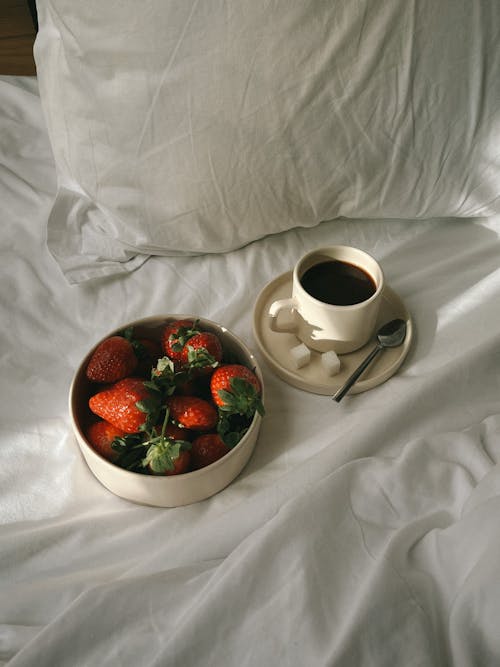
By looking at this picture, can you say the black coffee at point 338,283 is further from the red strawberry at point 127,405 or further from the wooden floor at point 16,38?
the wooden floor at point 16,38

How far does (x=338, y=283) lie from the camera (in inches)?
26.3

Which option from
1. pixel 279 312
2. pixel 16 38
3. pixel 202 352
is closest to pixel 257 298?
pixel 279 312

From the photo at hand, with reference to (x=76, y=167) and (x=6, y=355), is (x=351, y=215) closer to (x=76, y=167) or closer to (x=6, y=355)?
(x=76, y=167)

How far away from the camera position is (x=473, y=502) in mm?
525

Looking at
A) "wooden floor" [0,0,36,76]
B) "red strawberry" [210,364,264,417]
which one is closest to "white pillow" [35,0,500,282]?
"red strawberry" [210,364,264,417]

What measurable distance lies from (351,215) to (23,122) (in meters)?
0.52

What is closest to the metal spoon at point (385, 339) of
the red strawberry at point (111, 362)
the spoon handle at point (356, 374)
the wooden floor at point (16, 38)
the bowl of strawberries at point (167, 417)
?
the spoon handle at point (356, 374)

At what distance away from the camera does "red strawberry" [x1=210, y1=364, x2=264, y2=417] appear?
22.1 inches

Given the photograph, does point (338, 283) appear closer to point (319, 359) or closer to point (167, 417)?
point (319, 359)

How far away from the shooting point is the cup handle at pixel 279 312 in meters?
0.66

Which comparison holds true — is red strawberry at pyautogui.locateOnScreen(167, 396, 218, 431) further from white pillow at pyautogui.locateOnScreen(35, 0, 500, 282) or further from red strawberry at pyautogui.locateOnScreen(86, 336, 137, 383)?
white pillow at pyautogui.locateOnScreen(35, 0, 500, 282)

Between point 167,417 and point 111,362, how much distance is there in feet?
0.28

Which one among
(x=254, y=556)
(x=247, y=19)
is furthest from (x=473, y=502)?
(x=247, y=19)

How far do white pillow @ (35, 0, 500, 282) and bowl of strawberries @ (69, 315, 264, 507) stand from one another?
0.18 meters
